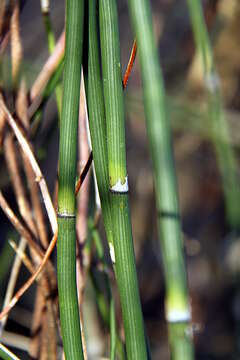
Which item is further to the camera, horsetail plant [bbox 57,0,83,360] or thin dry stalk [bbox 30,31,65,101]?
thin dry stalk [bbox 30,31,65,101]

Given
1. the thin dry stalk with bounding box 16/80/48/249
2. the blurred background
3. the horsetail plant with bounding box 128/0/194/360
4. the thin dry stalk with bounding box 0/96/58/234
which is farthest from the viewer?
the blurred background

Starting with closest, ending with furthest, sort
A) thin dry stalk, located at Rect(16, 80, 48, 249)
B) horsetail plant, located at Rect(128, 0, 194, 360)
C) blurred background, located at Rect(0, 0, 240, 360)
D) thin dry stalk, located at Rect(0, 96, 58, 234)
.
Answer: horsetail plant, located at Rect(128, 0, 194, 360) < thin dry stalk, located at Rect(0, 96, 58, 234) < thin dry stalk, located at Rect(16, 80, 48, 249) < blurred background, located at Rect(0, 0, 240, 360)

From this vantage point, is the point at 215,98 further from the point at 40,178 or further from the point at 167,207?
the point at 167,207

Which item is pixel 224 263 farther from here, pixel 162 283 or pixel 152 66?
pixel 152 66

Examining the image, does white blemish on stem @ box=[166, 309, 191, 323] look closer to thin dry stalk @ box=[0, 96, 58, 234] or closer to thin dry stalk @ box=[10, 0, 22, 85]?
thin dry stalk @ box=[0, 96, 58, 234]

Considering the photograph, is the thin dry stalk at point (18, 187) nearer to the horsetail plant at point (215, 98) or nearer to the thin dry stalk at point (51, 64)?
the thin dry stalk at point (51, 64)

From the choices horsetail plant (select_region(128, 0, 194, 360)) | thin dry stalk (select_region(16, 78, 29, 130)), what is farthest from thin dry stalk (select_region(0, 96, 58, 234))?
horsetail plant (select_region(128, 0, 194, 360))

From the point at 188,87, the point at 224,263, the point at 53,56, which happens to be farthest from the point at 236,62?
the point at 53,56
